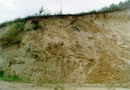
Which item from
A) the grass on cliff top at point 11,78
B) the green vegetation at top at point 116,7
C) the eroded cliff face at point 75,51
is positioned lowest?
the grass on cliff top at point 11,78

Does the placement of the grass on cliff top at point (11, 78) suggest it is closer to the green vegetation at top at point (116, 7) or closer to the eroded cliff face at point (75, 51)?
the eroded cliff face at point (75, 51)

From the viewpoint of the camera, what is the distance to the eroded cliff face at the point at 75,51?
48.3ft

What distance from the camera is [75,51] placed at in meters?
15.2

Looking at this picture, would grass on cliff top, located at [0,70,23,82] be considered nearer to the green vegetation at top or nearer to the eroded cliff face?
the eroded cliff face

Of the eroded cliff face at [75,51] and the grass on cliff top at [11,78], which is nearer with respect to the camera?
the eroded cliff face at [75,51]

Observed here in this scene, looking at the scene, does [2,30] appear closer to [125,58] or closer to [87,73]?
[87,73]

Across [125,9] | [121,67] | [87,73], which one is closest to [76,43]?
[87,73]

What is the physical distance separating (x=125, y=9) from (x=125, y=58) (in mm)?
3278

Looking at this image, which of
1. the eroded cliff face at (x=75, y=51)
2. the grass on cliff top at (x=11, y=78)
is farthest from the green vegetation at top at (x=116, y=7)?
the grass on cliff top at (x=11, y=78)

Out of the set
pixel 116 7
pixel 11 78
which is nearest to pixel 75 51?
pixel 11 78

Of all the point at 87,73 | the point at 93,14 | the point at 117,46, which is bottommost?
the point at 87,73

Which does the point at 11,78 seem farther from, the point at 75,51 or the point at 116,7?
the point at 116,7

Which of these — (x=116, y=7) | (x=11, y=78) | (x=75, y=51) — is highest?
(x=116, y=7)

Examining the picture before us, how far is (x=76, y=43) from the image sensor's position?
15477 millimetres
